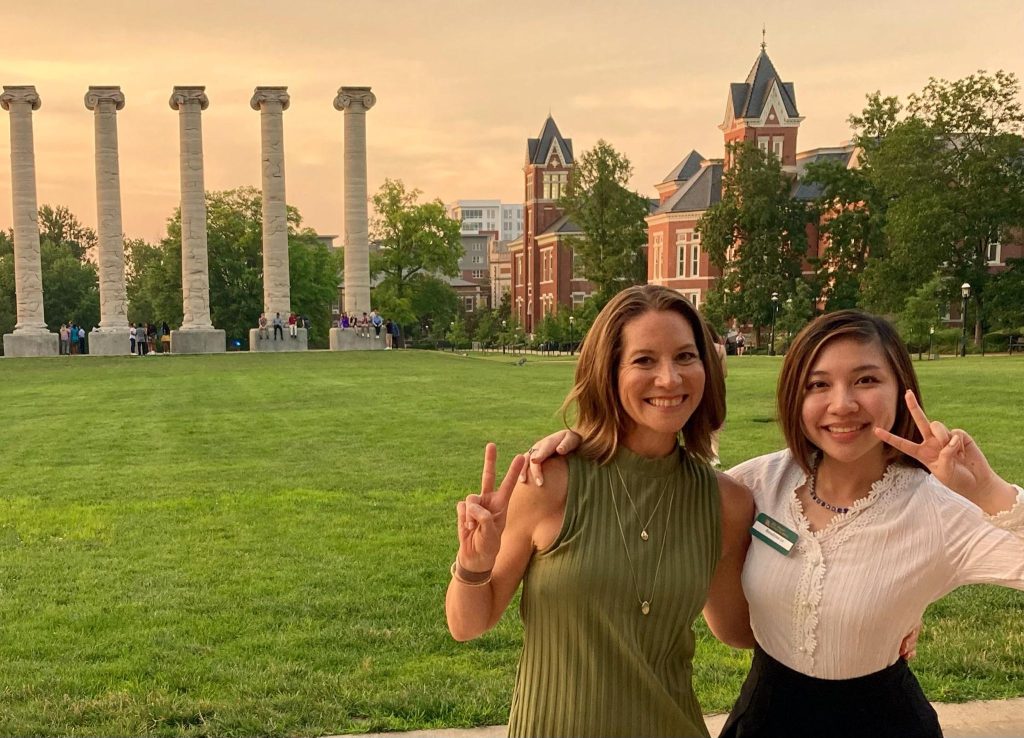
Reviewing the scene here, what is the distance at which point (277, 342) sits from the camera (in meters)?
51.7

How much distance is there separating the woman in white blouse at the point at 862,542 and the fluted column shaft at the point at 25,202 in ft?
182

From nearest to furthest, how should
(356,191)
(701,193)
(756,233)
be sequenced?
(356,191) < (756,233) < (701,193)

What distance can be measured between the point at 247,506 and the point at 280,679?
561 centimetres

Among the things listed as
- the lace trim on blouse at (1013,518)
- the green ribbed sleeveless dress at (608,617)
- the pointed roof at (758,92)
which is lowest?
the green ribbed sleeveless dress at (608,617)

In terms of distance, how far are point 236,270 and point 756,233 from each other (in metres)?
40.6

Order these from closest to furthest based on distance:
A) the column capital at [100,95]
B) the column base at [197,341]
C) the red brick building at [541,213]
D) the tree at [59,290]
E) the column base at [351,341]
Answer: the column base at [197,341] < the column capital at [100,95] < the column base at [351,341] < the tree at [59,290] < the red brick building at [541,213]

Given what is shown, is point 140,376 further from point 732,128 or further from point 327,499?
point 732,128

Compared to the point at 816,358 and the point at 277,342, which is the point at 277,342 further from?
the point at 816,358

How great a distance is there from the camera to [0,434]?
57.0 feet

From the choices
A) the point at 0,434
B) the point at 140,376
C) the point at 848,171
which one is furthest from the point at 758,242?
the point at 0,434

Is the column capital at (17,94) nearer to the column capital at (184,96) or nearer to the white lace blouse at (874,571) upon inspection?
the column capital at (184,96)

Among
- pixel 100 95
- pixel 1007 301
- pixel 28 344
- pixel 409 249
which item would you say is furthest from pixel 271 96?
pixel 1007 301

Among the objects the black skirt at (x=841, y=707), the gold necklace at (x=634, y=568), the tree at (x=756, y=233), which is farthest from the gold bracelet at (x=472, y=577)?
the tree at (x=756, y=233)

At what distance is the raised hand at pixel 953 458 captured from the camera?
2.74m
